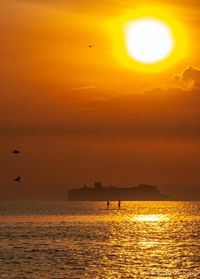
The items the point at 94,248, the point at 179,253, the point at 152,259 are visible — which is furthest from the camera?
the point at 94,248

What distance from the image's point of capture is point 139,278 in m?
69.4

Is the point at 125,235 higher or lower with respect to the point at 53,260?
higher

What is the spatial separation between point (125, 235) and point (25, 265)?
50438mm

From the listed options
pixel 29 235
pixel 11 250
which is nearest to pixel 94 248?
pixel 11 250

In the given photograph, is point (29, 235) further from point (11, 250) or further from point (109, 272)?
point (109, 272)

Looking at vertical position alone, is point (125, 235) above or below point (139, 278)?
above

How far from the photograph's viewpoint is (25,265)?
79.1 meters

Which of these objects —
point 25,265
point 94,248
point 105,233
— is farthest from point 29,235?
point 25,265

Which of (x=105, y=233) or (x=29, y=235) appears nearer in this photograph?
(x=29, y=235)

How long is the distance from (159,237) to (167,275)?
50351 millimetres

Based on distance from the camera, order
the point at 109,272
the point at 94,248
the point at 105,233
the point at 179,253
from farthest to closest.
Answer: the point at 105,233
the point at 94,248
the point at 179,253
the point at 109,272

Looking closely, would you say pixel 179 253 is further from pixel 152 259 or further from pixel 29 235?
pixel 29 235

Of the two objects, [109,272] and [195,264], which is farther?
[195,264]

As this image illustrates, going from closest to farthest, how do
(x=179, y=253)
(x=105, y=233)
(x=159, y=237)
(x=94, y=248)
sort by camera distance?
(x=179, y=253)
(x=94, y=248)
(x=159, y=237)
(x=105, y=233)
